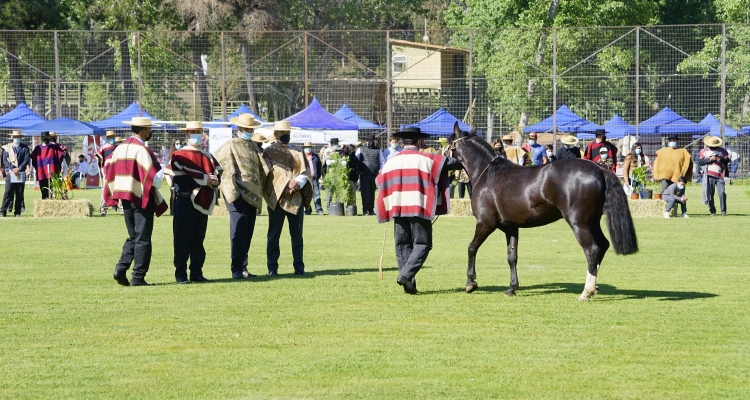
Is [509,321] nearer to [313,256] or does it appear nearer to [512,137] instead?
[313,256]

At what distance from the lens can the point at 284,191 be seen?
46.0 feet

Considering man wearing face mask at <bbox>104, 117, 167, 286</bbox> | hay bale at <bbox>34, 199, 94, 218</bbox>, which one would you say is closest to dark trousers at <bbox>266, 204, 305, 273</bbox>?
man wearing face mask at <bbox>104, 117, 167, 286</bbox>

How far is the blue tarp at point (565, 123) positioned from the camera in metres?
38.7

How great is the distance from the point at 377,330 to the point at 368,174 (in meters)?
17.8

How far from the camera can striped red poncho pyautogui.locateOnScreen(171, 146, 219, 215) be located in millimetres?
13281

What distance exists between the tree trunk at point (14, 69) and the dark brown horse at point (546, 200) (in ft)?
91.2

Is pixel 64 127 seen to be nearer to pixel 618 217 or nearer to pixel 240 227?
pixel 240 227

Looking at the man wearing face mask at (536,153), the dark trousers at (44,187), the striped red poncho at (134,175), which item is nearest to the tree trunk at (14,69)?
the dark trousers at (44,187)

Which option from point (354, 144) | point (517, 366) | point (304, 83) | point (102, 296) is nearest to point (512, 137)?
point (354, 144)

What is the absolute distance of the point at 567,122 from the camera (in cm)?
3981

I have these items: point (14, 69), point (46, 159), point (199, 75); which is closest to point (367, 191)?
point (46, 159)

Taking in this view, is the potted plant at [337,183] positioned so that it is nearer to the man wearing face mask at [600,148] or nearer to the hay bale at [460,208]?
the hay bale at [460,208]

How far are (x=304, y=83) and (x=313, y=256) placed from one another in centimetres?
2180

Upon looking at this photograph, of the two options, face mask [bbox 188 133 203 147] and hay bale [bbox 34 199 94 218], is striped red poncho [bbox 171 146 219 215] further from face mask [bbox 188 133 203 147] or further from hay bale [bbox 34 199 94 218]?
hay bale [bbox 34 199 94 218]
